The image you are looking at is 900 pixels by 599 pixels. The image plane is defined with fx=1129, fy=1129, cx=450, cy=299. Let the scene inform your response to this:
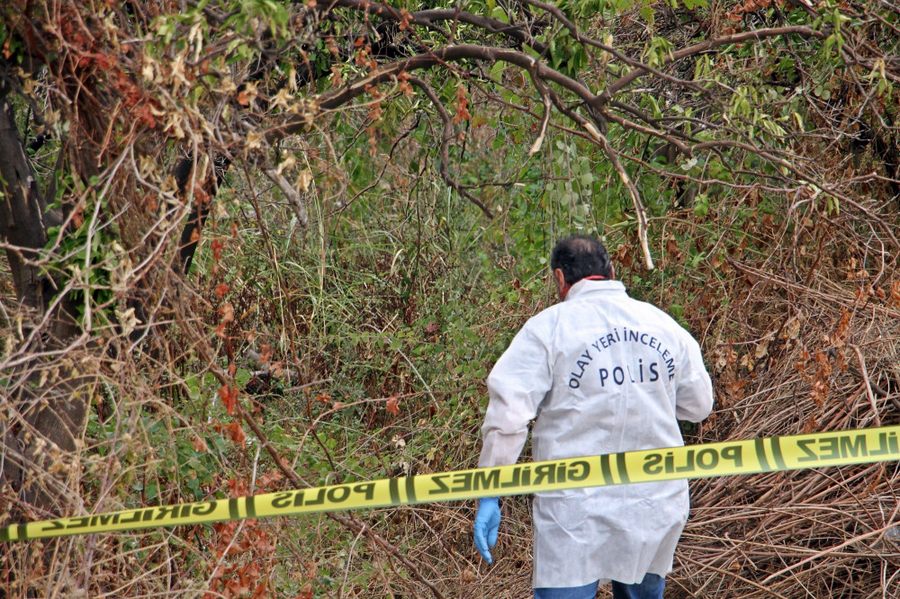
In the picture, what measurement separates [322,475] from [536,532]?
5.80 ft

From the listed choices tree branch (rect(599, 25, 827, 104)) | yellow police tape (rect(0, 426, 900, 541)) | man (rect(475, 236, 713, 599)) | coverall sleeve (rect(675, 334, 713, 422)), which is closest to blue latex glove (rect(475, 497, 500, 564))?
man (rect(475, 236, 713, 599))

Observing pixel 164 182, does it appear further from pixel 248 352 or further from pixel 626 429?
pixel 248 352

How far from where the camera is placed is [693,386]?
12.8 ft

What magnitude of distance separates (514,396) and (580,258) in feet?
1.85

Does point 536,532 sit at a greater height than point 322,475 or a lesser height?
greater

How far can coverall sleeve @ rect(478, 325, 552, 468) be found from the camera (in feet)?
12.1

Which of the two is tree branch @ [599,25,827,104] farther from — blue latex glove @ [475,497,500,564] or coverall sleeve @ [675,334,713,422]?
blue latex glove @ [475,497,500,564]

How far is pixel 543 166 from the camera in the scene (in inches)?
219

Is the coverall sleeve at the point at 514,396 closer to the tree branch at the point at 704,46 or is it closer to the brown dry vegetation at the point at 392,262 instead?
the brown dry vegetation at the point at 392,262

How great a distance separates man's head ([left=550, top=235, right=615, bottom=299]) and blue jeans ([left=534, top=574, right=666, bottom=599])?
1.01m

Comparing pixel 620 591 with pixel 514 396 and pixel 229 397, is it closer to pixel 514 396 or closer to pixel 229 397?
pixel 514 396

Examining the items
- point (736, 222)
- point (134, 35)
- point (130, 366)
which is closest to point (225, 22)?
point (134, 35)

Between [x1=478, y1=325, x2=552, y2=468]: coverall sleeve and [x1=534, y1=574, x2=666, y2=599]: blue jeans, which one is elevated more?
[x1=478, y1=325, x2=552, y2=468]: coverall sleeve

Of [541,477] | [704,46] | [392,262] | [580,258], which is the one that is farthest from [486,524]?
[392,262]
